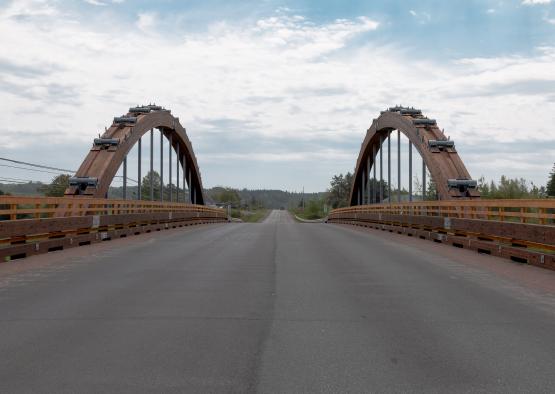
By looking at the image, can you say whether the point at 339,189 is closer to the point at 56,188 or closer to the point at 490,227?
the point at 56,188

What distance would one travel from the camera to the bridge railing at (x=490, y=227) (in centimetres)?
1227

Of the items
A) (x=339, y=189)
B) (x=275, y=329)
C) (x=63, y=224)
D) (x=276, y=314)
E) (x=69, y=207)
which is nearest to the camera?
(x=275, y=329)

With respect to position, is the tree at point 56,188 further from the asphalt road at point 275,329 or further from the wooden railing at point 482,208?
the asphalt road at point 275,329

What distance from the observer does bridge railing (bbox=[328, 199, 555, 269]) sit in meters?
12.3

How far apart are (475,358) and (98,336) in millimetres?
3390

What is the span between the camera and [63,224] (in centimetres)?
1600

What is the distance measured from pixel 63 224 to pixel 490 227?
10882mm

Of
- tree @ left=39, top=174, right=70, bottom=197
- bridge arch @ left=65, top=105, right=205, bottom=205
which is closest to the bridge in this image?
bridge arch @ left=65, top=105, right=205, bottom=205

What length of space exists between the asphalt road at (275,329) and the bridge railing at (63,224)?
1966 mm

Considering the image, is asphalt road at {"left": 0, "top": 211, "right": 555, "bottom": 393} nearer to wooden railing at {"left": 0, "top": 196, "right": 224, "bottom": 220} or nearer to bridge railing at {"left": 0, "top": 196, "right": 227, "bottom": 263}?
bridge railing at {"left": 0, "top": 196, "right": 227, "bottom": 263}

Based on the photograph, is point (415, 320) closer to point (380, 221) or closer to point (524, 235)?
point (524, 235)

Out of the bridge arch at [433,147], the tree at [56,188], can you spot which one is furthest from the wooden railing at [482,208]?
the tree at [56,188]

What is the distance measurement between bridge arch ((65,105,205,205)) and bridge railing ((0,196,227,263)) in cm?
423

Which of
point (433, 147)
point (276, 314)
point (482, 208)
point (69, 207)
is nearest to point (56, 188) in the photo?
point (433, 147)
